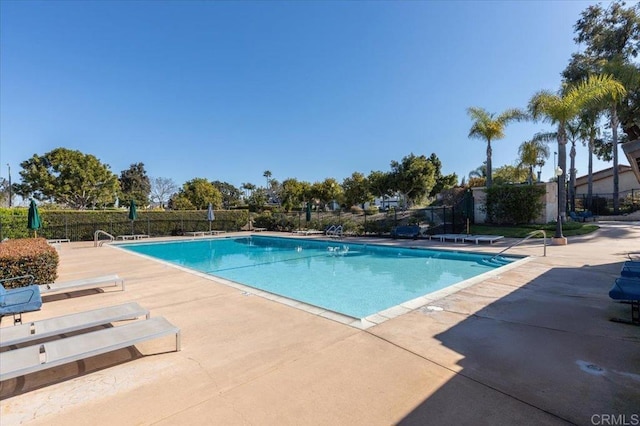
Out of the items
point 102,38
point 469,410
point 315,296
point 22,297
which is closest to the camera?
point 469,410

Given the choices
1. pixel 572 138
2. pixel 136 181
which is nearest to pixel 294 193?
pixel 572 138

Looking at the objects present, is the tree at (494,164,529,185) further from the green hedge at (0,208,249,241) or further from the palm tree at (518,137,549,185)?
the green hedge at (0,208,249,241)

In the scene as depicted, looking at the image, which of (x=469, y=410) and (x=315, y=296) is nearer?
(x=469, y=410)

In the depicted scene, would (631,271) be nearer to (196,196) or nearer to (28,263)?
(28,263)

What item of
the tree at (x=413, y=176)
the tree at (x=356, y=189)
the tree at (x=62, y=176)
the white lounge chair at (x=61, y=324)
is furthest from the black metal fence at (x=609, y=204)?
the tree at (x=62, y=176)

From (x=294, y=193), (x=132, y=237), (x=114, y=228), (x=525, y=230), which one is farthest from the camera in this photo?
(x=294, y=193)

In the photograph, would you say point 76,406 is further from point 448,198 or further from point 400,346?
point 448,198

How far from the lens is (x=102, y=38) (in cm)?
1430

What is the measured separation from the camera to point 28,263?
6.30 meters

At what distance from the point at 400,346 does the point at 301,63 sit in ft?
66.5

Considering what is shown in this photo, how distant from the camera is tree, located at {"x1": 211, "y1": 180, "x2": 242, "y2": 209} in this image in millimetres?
58791

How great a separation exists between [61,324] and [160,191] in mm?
58393

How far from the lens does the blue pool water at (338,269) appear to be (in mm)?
7566

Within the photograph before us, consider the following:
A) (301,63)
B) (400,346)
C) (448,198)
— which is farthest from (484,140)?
(400,346)
